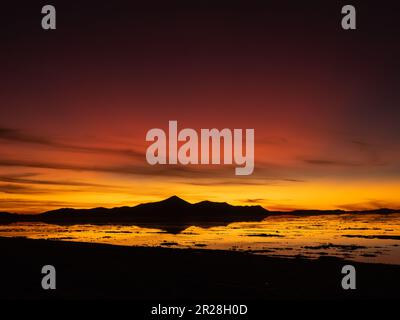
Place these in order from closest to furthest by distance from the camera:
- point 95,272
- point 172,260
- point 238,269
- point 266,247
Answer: point 95,272 → point 238,269 → point 172,260 → point 266,247

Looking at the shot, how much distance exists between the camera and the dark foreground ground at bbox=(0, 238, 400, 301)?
16062 millimetres

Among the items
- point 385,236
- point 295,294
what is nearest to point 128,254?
point 295,294

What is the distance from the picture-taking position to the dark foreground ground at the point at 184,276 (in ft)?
52.7

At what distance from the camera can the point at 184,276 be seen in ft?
62.0

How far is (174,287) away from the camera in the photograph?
16.9 meters

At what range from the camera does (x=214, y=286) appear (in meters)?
17.2

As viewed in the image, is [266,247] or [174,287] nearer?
[174,287]
